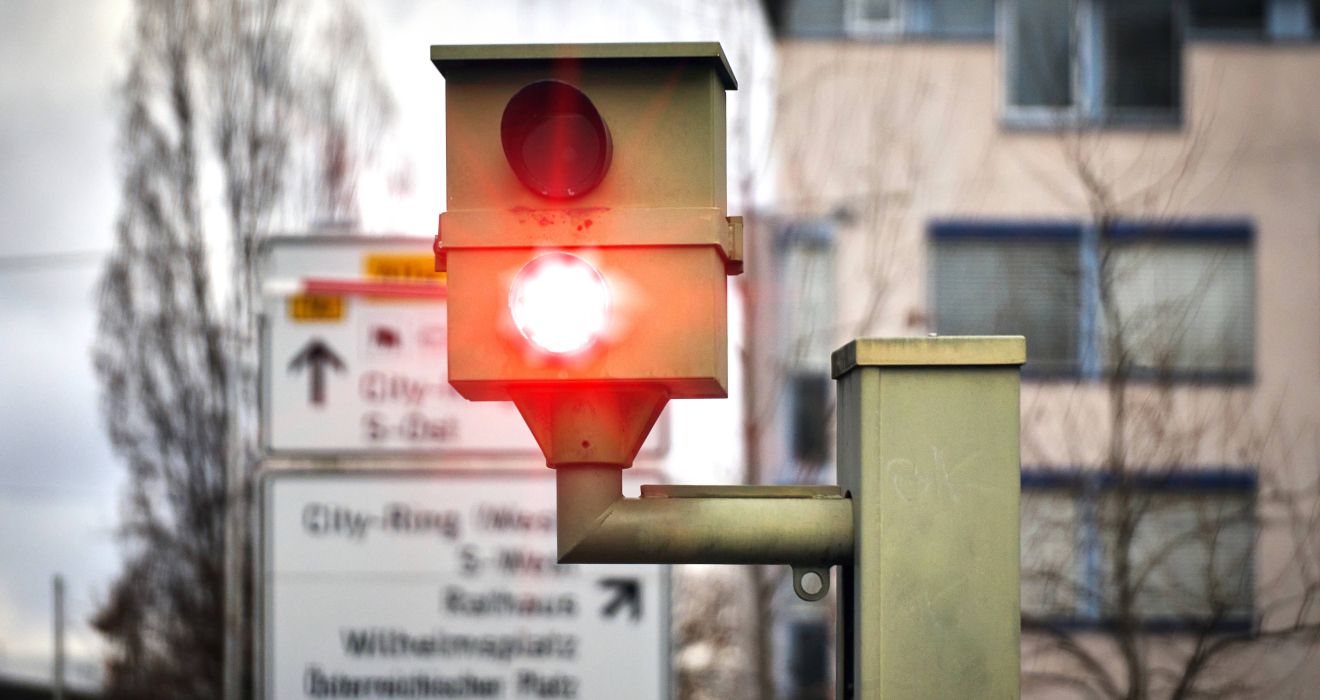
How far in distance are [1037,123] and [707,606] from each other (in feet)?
20.8

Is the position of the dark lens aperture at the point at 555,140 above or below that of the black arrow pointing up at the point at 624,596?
above

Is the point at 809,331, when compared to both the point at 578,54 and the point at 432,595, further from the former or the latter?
the point at 578,54

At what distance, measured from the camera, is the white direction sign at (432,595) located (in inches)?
185

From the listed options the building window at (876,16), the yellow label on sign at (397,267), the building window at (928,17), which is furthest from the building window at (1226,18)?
the yellow label on sign at (397,267)

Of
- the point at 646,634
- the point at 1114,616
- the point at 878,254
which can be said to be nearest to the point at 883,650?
the point at 646,634

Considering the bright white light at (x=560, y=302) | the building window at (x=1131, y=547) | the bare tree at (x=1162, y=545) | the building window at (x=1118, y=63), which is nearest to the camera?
the bright white light at (x=560, y=302)

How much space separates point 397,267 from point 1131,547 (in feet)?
12.5

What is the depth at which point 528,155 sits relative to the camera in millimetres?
1673

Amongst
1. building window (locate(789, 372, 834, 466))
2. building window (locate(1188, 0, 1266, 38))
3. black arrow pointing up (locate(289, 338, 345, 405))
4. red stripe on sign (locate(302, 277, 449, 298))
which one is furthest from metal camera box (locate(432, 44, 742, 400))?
building window (locate(1188, 0, 1266, 38))

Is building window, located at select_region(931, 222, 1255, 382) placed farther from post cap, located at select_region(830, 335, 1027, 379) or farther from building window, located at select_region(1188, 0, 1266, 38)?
post cap, located at select_region(830, 335, 1027, 379)

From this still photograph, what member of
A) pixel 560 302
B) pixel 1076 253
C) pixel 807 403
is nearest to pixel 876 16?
pixel 1076 253

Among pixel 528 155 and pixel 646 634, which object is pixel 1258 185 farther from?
pixel 528 155

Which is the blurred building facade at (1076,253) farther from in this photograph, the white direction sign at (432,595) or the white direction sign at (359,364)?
the white direction sign at (359,364)

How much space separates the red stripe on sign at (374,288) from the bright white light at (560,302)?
325 centimetres
